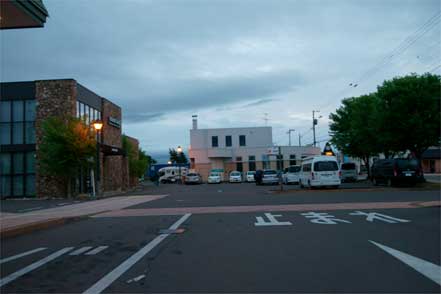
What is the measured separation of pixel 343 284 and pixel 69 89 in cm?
2883

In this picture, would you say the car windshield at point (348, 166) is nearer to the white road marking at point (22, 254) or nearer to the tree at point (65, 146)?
the tree at point (65, 146)

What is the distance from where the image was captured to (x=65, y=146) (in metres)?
29.0

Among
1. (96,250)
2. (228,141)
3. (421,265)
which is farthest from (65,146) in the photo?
(228,141)

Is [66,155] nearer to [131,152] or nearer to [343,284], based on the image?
[131,152]

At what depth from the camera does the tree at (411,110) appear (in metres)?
28.5

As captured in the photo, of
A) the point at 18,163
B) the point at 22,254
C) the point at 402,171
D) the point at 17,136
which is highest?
the point at 17,136

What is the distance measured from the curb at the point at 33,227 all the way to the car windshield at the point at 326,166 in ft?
56.3

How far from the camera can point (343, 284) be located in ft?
19.8

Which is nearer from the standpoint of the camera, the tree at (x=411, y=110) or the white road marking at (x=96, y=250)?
the white road marking at (x=96, y=250)

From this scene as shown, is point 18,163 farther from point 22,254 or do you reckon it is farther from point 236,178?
point 236,178

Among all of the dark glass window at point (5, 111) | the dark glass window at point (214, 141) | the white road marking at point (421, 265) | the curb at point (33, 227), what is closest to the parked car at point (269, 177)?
the dark glass window at point (5, 111)

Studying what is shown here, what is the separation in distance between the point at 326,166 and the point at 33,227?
65.8 feet

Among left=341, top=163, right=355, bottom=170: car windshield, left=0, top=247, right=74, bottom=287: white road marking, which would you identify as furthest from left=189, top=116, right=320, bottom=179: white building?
left=0, top=247, right=74, bottom=287: white road marking

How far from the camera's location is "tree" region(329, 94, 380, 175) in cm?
3712
